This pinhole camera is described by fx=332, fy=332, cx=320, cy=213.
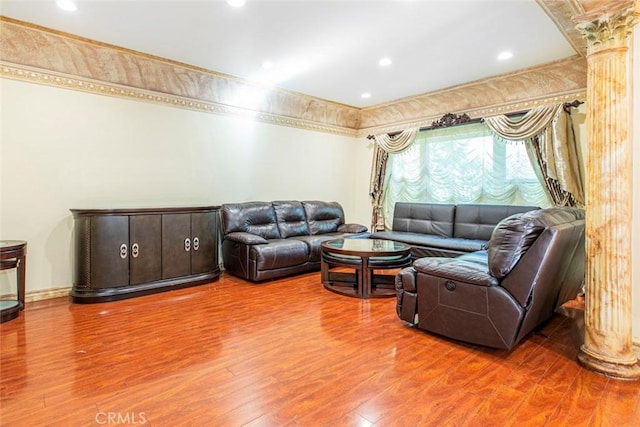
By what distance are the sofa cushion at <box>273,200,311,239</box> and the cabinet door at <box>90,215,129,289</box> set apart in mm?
2184

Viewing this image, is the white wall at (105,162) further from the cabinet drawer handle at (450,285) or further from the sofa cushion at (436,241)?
the cabinet drawer handle at (450,285)

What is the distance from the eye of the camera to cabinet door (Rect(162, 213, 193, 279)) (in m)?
4.02

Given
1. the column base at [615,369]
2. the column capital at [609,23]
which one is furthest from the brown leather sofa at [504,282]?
the column capital at [609,23]

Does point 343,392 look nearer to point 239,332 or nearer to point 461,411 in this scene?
point 461,411

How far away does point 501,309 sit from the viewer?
2.34 m

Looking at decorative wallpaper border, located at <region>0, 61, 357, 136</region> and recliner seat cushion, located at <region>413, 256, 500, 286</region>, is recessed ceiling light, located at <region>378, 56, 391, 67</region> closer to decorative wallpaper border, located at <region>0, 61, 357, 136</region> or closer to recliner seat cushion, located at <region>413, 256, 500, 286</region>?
decorative wallpaper border, located at <region>0, 61, 357, 136</region>

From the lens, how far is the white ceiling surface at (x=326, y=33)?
3.00 metres

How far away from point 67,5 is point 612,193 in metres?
4.62

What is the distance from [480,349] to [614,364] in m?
0.79

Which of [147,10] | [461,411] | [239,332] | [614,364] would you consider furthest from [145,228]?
[614,364]

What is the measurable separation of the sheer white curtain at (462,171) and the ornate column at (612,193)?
2.52m

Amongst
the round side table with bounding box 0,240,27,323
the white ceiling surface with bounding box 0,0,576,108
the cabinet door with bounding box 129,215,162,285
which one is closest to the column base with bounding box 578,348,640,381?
the white ceiling surface with bounding box 0,0,576,108

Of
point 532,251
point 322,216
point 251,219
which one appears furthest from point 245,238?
point 532,251

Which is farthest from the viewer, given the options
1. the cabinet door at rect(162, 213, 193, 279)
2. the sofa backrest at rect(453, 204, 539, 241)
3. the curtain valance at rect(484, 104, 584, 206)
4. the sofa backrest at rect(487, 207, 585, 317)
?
the sofa backrest at rect(453, 204, 539, 241)
